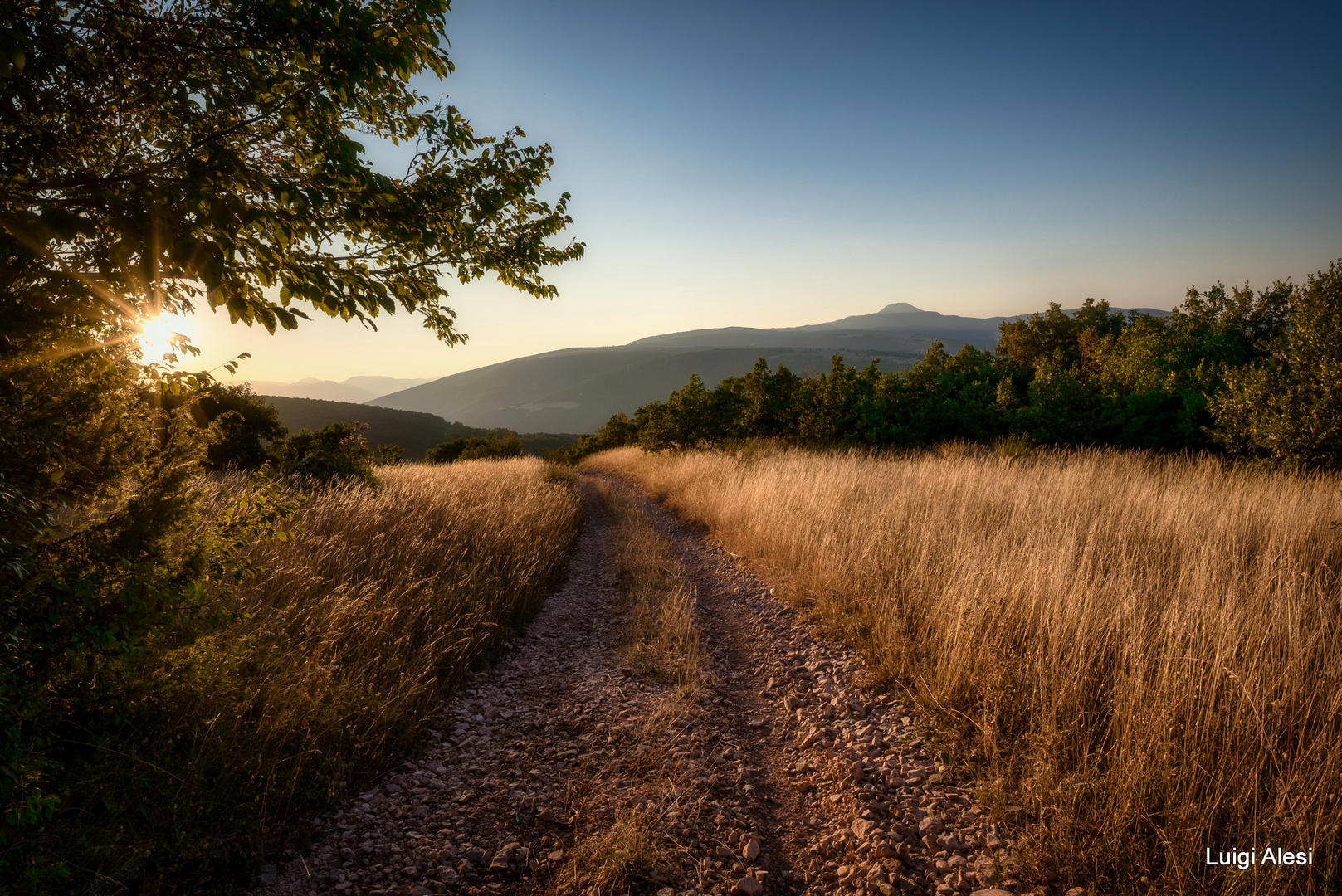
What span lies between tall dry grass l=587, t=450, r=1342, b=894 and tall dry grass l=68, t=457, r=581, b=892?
4280 mm

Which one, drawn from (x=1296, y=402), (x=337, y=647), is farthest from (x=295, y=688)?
(x=1296, y=402)

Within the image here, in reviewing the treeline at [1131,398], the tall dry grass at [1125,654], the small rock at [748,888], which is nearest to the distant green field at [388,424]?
A: the treeline at [1131,398]

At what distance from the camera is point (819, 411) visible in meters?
20.3

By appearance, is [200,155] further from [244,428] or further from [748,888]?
[244,428]

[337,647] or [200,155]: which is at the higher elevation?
[200,155]

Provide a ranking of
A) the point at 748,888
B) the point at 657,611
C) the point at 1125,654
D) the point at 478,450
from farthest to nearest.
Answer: the point at 478,450 < the point at 657,611 < the point at 1125,654 < the point at 748,888

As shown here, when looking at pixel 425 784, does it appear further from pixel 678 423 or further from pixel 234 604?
pixel 678 423

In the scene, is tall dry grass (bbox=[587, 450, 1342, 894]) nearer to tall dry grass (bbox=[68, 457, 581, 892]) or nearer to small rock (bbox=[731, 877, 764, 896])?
small rock (bbox=[731, 877, 764, 896])

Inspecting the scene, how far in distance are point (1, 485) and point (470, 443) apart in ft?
116

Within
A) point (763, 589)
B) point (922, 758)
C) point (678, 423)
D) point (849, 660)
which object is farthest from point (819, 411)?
point (922, 758)

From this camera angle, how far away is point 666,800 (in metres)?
3.38

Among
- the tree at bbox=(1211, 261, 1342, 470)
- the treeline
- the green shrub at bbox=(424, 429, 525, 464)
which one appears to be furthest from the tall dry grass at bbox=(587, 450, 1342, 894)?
the green shrub at bbox=(424, 429, 525, 464)

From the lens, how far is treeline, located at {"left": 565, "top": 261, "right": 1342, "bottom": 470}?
10.9 m

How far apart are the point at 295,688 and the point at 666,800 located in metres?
2.87
